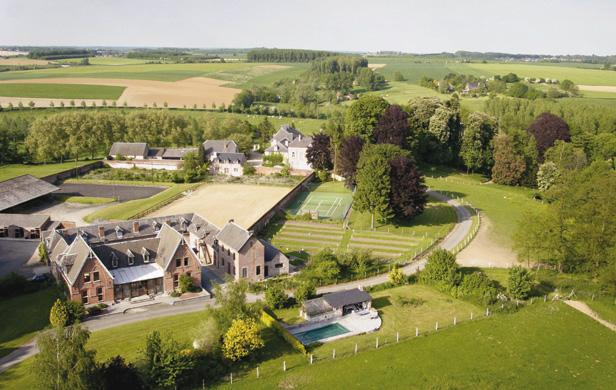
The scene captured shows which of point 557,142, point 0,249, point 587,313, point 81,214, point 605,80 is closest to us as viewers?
point 587,313

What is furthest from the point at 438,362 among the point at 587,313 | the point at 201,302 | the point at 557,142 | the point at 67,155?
the point at 67,155

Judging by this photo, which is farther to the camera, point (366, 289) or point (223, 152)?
point (223, 152)

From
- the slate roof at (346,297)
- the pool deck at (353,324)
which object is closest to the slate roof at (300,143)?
the slate roof at (346,297)

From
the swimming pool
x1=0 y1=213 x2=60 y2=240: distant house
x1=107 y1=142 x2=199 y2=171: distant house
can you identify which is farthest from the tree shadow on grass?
x1=107 y1=142 x2=199 y2=171: distant house

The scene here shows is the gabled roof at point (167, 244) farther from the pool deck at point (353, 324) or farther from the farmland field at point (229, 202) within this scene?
the farmland field at point (229, 202)

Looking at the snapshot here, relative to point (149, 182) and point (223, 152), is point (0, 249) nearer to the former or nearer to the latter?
point (149, 182)
